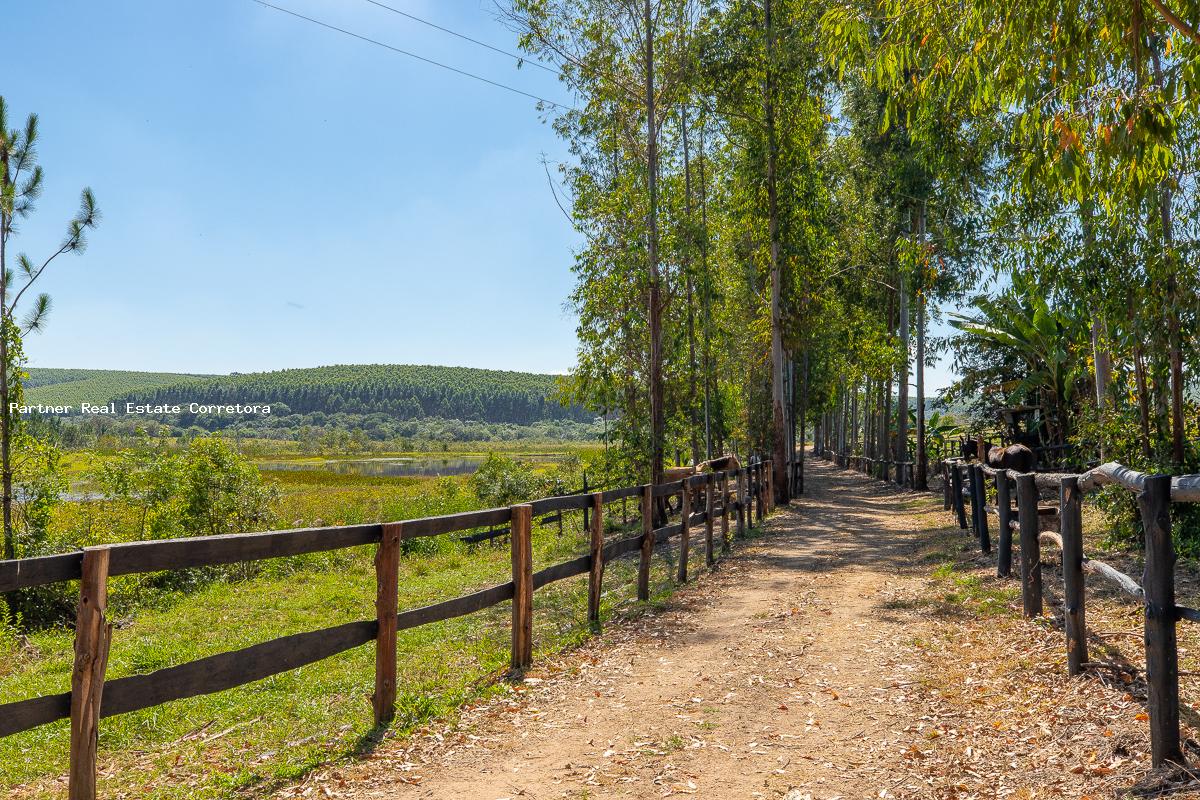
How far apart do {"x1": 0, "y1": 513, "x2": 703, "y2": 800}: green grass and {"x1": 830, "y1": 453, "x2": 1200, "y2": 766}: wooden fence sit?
13.5 ft

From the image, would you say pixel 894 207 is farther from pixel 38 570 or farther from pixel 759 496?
pixel 38 570

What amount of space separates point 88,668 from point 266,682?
4810mm

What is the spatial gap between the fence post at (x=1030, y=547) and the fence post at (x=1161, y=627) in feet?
11.8

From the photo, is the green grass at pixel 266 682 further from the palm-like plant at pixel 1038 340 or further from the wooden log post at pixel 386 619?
the palm-like plant at pixel 1038 340

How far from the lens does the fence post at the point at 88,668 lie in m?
3.64

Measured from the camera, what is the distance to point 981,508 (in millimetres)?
11562

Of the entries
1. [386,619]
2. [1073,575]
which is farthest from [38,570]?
[1073,575]

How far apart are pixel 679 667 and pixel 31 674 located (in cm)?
760

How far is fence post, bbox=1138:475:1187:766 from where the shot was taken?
399 cm

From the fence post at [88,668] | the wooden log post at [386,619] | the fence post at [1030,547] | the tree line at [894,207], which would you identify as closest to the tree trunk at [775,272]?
the tree line at [894,207]

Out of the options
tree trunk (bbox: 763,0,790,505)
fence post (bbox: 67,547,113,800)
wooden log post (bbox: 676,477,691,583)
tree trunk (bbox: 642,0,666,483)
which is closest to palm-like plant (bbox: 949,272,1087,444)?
tree trunk (bbox: 763,0,790,505)

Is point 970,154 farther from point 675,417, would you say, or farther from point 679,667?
point 675,417

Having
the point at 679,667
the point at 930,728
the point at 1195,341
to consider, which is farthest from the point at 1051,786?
the point at 1195,341

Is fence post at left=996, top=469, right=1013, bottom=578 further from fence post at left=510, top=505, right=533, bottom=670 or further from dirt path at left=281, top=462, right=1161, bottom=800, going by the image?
fence post at left=510, top=505, right=533, bottom=670
